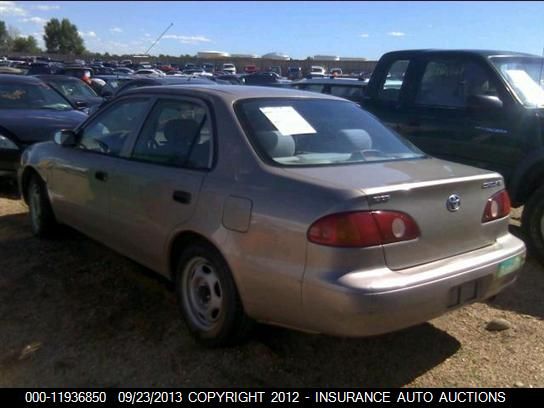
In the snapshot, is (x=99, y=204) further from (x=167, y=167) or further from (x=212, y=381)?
(x=212, y=381)

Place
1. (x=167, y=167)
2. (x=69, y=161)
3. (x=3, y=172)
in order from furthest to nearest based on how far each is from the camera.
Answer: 1. (x=3, y=172)
2. (x=69, y=161)
3. (x=167, y=167)

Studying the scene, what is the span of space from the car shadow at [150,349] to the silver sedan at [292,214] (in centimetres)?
22

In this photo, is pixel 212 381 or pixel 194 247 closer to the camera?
pixel 212 381

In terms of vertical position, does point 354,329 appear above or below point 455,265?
below

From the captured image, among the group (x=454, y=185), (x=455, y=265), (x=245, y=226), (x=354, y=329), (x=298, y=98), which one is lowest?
(x=354, y=329)

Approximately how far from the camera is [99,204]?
435cm

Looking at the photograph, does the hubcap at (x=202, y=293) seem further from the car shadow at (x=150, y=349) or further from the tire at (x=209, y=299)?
the car shadow at (x=150, y=349)

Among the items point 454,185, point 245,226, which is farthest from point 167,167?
point 454,185

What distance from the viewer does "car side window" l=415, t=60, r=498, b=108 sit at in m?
5.52

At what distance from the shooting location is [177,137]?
3.78 meters

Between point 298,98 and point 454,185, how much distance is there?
1247 mm
